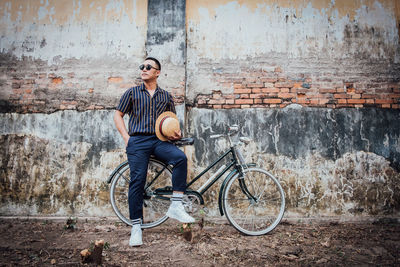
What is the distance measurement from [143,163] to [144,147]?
0.18 meters

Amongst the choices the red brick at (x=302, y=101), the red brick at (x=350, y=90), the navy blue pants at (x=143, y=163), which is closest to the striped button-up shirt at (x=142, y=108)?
Answer: the navy blue pants at (x=143, y=163)

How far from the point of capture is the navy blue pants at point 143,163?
2941 millimetres

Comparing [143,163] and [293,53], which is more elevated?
[293,53]

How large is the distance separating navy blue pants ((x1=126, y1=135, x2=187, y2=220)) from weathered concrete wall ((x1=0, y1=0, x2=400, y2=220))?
938mm

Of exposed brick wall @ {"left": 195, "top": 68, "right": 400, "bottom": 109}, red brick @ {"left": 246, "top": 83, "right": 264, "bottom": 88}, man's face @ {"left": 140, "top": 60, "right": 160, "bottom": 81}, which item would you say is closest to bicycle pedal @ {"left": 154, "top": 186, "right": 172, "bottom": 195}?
man's face @ {"left": 140, "top": 60, "right": 160, "bottom": 81}

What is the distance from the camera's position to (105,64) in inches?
163

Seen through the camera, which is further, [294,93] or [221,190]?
[294,93]

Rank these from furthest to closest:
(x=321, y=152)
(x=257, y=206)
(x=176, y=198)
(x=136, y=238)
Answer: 1. (x=321, y=152)
2. (x=257, y=206)
3. (x=176, y=198)
4. (x=136, y=238)

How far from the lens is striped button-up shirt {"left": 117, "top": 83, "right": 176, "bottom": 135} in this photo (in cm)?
304

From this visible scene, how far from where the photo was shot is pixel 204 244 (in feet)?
9.55

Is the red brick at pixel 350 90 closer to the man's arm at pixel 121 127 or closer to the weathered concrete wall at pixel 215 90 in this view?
the weathered concrete wall at pixel 215 90

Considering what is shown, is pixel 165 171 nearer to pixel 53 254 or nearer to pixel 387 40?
pixel 53 254

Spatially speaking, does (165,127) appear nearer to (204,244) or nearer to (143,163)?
(143,163)

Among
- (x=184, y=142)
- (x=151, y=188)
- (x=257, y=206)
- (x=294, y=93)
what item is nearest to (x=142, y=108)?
(x=184, y=142)
